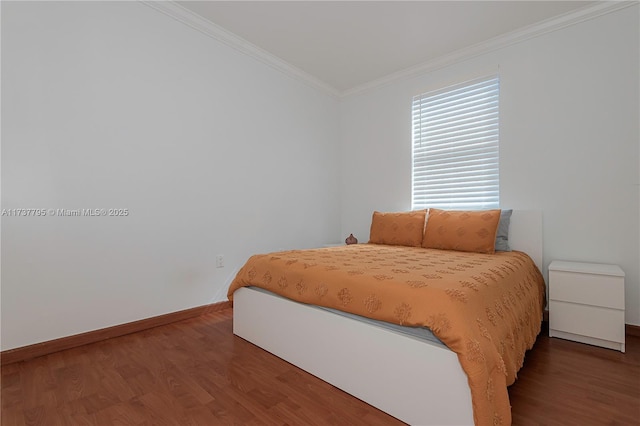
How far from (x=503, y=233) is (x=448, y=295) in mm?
1737

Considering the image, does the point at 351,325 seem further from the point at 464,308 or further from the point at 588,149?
Result: the point at 588,149

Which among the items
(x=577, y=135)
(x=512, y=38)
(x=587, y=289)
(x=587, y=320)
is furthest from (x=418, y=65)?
(x=587, y=320)

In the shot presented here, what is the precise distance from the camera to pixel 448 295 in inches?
48.6

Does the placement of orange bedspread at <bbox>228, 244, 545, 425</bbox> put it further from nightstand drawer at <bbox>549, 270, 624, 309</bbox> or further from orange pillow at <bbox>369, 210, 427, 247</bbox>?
orange pillow at <bbox>369, 210, 427, 247</bbox>

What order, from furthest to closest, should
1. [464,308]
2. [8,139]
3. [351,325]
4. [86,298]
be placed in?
[86,298]
[8,139]
[351,325]
[464,308]

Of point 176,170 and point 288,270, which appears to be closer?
point 288,270

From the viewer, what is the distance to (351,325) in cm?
149

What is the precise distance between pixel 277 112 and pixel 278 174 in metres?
0.71

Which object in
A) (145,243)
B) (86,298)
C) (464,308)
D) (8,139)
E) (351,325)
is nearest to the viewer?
(464,308)

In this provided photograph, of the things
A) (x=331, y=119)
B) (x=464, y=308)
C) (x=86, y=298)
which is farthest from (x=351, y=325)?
(x=331, y=119)

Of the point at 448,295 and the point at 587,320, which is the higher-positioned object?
the point at 448,295

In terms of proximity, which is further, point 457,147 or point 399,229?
point 457,147

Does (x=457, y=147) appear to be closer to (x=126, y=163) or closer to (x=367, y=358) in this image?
(x=367, y=358)

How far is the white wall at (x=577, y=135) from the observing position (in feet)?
7.44
